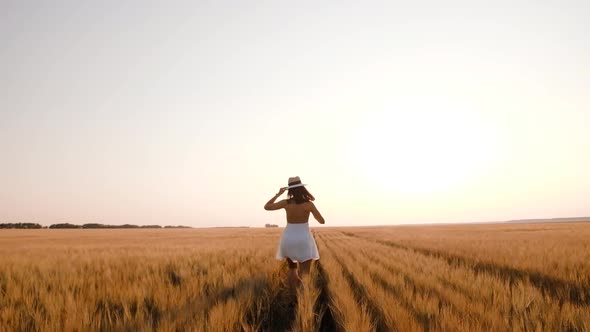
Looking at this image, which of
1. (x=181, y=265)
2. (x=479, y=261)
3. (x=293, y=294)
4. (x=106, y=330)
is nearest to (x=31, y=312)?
(x=106, y=330)

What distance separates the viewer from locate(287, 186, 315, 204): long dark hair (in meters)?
6.52

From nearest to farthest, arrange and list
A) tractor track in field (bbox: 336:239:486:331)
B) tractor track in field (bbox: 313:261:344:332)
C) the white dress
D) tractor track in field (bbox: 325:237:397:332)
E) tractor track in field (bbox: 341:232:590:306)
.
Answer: tractor track in field (bbox: 336:239:486:331), tractor track in field (bbox: 325:237:397:332), tractor track in field (bbox: 313:261:344:332), tractor track in field (bbox: 341:232:590:306), the white dress

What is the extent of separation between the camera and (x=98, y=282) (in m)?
5.96

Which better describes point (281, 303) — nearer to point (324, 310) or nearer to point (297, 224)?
point (324, 310)

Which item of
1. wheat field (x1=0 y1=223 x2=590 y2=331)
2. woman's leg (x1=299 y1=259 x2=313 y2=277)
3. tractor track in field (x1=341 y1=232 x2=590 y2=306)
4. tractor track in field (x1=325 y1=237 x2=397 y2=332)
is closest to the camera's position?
wheat field (x1=0 y1=223 x2=590 y2=331)

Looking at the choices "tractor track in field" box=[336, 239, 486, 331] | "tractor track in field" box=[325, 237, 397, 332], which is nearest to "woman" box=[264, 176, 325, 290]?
"tractor track in field" box=[325, 237, 397, 332]

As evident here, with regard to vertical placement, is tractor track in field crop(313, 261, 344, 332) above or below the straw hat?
below

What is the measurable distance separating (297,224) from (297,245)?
0.36 meters

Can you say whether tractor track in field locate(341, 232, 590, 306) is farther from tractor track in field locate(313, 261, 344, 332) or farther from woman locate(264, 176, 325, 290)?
woman locate(264, 176, 325, 290)

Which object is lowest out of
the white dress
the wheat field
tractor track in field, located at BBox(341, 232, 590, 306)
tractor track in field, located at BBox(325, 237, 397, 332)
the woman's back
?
tractor track in field, located at BBox(341, 232, 590, 306)

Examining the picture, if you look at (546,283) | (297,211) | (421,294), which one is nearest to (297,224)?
(297,211)

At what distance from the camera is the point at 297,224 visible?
6691 millimetres

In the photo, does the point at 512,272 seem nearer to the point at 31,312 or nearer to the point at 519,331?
the point at 519,331

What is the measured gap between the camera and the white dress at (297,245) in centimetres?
651
